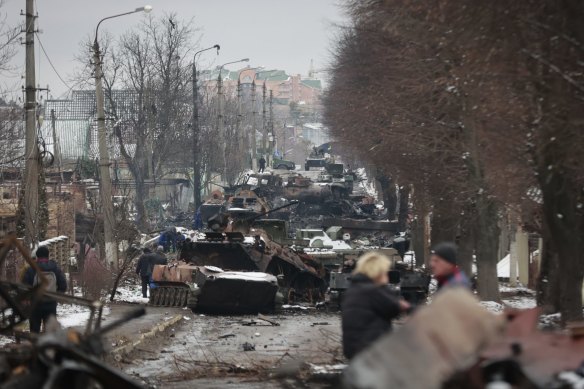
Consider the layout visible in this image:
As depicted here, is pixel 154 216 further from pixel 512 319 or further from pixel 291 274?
pixel 512 319

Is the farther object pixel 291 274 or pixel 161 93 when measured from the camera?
pixel 161 93

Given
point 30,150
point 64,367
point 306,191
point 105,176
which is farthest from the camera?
point 306,191

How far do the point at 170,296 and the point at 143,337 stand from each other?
8337 mm

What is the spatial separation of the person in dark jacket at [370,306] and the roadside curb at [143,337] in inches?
273

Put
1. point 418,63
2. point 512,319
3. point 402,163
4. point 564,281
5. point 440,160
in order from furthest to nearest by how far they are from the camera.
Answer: point 402,163 → point 440,160 → point 418,63 → point 564,281 → point 512,319

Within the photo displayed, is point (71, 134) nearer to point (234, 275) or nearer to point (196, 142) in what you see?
point (196, 142)

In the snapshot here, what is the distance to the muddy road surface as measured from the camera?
48.4ft

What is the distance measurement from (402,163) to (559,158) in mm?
17177

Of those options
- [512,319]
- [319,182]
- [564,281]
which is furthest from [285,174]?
[512,319]

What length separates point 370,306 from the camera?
10.0m

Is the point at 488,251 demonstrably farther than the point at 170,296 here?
Yes

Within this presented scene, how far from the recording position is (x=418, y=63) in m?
29.8

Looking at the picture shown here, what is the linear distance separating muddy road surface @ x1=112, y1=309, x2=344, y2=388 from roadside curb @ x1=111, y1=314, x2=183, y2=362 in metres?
0.07

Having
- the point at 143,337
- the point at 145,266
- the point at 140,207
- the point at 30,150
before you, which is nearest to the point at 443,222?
the point at 145,266
